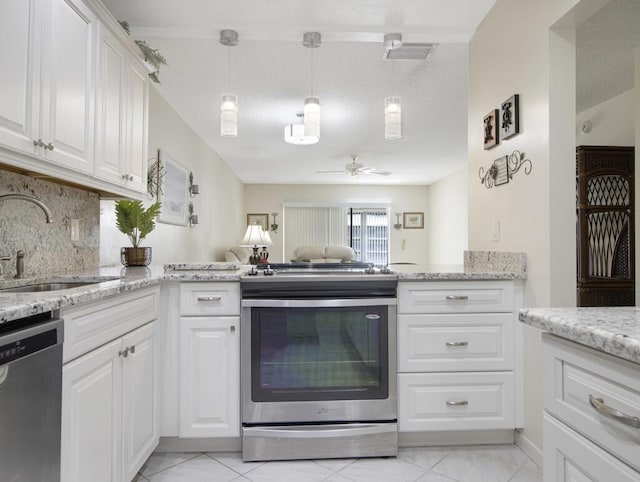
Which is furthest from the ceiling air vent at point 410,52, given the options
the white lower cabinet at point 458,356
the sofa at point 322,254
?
the sofa at point 322,254

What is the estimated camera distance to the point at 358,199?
9.09 meters

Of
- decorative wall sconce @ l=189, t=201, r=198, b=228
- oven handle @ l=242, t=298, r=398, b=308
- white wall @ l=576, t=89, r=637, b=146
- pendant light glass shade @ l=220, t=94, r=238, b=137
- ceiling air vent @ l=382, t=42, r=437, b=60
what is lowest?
oven handle @ l=242, t=298, r=398, b=308

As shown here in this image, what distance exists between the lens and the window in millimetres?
8969

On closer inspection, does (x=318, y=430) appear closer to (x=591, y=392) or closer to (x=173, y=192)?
(x=591, y=392)

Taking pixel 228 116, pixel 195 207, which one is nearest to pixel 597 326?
pixel 228 116

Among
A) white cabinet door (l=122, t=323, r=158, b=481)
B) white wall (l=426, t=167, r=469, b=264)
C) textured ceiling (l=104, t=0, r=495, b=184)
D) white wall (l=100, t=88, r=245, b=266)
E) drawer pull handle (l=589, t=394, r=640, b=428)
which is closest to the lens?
drawer pull handle (l=589, t=394, r=640, b=428)

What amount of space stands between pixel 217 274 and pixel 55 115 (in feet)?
3.10

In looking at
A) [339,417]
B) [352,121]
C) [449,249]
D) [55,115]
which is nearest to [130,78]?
[55,115]

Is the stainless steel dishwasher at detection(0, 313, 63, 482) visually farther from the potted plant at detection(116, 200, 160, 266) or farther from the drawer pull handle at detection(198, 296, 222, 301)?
the potted plant at detection(116, 200, 160, 266)

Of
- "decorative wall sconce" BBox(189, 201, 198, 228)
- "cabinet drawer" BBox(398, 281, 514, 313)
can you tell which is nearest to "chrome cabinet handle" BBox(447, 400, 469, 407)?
"cabinet drawer" BBox(398, 281, 514, 313)

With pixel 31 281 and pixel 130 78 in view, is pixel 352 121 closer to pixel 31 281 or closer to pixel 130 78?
pixel 130 78

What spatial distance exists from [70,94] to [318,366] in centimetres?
163

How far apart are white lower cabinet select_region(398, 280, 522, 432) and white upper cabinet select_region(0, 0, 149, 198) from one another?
5.25 feet

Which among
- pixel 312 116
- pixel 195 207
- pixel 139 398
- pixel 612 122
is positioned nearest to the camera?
pixel 139 398
